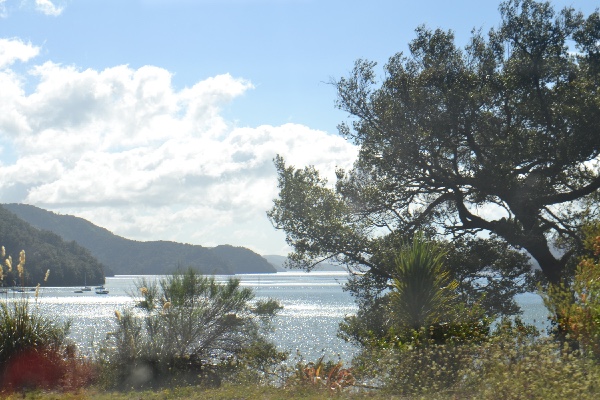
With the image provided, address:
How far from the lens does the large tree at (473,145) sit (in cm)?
1452

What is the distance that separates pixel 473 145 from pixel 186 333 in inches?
290

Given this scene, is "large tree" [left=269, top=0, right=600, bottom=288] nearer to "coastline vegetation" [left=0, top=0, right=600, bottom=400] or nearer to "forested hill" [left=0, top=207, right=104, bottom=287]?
"coastline vegetation" [left=0, top=0, right=600, bottom=400]

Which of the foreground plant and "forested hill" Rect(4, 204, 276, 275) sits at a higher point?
"forested hill" Rect(4, 204, 276, 275)

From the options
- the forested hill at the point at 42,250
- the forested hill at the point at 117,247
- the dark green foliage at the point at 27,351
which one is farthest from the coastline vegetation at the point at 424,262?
the forested hill at the point at 117,247

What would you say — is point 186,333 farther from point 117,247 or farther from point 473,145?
point 117,247

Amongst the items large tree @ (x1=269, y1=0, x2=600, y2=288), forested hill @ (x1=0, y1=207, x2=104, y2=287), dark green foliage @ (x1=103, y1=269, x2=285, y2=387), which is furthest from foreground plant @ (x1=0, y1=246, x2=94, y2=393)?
forested hill @ (x1=0, y1=207, x2=104, y2=287)

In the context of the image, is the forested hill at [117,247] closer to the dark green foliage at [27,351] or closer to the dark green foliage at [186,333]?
the dark green foliage at [186,333]

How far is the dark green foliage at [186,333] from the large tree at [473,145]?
3402mm

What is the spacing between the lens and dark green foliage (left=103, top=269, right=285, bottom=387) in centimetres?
1153

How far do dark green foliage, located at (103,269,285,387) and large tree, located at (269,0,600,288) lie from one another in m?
3.40

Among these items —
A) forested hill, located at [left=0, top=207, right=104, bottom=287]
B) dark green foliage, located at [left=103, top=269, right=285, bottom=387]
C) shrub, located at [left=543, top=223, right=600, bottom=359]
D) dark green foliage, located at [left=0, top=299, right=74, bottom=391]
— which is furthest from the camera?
forested hill, located at [left=0, top=207, right=104, bottom=287]

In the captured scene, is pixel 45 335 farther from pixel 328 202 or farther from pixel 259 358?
pixel 328 202

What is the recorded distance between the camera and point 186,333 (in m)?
12.3

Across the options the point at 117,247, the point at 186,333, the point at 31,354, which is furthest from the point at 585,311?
the point at 117,247
